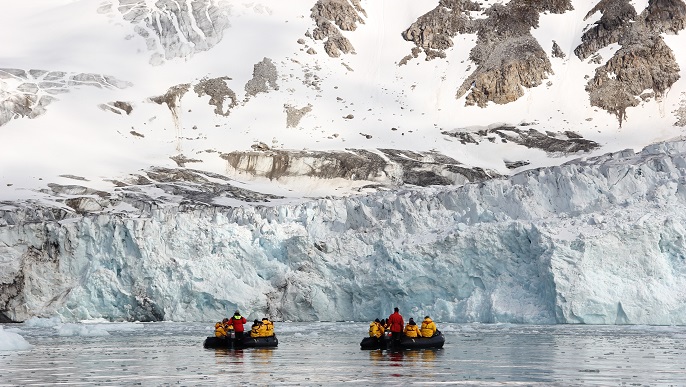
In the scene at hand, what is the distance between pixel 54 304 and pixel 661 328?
29440mm

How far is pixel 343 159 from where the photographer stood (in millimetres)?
106312

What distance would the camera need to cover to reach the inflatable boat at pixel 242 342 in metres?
32.2

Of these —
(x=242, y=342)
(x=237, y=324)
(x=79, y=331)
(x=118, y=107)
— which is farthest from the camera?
(x=118, y=107)

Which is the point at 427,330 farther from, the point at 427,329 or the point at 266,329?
the point at 266,329

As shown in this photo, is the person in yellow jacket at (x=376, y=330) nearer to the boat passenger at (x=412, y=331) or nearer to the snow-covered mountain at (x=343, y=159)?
the boat passenger at (x=412, y=331)

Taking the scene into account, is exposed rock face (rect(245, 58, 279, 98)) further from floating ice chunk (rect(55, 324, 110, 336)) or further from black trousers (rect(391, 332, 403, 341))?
black trousers (rect(391, 332, 403, 341))

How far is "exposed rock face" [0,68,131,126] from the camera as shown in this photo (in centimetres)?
11181

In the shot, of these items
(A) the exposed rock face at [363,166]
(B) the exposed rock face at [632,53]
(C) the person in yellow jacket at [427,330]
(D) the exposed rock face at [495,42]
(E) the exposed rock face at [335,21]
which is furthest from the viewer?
(E) the exposed rock face at [335,21]

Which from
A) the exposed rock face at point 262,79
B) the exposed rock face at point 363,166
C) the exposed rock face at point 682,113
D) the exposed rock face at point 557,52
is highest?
the exposed rock face at point 557,52

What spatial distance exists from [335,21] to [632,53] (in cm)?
4138

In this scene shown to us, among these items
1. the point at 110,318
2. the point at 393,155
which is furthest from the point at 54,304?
the point at 393,155

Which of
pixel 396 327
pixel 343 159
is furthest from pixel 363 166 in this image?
pixel 396 327

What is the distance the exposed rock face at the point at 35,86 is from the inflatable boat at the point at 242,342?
8344 centimetres

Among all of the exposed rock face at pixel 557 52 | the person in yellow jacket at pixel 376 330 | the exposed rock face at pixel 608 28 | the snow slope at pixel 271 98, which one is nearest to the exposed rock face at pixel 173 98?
the snow slope at pixel 271 98
